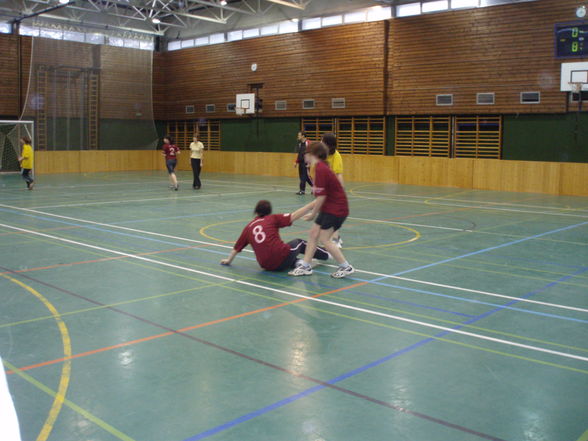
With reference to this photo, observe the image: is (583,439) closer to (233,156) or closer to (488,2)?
(488,2)

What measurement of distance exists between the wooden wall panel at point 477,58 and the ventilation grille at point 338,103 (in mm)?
2417

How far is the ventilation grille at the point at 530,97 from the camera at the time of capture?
22.4 meters

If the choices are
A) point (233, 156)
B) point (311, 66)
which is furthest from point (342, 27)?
point (233, 156)

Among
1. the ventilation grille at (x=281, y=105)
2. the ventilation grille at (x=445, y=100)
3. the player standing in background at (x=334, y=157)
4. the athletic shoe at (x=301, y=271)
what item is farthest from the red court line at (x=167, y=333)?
the ventilation grille at (x=281, y=105)

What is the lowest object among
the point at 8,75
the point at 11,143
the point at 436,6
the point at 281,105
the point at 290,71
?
the point at 11,143

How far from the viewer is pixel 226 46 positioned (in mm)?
33031

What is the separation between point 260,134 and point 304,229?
20.7m

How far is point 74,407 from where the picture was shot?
4.06 m

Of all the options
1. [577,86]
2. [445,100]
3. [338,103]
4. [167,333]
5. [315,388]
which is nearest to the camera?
[315,388]

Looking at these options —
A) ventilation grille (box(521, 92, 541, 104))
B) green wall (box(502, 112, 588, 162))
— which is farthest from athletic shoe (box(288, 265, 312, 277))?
ventilation grille (box(521, 92, 541, 104))

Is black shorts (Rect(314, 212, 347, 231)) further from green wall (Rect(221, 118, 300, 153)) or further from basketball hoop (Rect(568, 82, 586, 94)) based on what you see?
green wall (Rect(221, 118, 300, 153))

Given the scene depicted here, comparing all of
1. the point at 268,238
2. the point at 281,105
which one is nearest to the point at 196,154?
the point at 281,105

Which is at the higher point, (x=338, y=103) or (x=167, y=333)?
(x=338, y=103)

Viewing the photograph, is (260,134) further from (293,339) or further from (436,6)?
(293,339)
